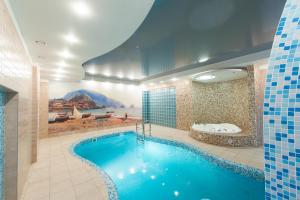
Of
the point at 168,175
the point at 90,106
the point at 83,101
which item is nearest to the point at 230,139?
the point at 168,175

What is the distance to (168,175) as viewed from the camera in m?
3.19

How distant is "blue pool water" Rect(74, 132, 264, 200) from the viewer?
8.27 feet

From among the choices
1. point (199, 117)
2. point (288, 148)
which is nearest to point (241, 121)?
point (199, 117)

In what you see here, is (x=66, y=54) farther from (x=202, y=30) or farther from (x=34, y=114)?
(x=202, y=30)

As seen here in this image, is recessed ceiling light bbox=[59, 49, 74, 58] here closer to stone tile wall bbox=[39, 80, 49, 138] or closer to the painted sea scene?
stone tile wall bbox=[39, 80, 49, 138]

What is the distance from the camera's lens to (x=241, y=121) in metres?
4.98

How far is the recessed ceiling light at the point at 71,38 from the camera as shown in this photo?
221cm

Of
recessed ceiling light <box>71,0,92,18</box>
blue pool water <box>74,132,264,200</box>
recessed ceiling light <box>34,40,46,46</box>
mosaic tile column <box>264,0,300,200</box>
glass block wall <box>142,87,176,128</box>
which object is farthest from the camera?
glass block wall <box>142,87,176,128</box>

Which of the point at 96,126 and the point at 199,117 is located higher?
the point at 199,117

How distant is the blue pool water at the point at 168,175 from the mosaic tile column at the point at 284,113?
219cm

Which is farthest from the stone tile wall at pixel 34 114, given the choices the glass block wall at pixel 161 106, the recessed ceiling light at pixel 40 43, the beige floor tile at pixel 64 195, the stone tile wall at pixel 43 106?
the glass block wall at pixel 161 106

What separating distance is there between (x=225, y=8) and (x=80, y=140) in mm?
5776

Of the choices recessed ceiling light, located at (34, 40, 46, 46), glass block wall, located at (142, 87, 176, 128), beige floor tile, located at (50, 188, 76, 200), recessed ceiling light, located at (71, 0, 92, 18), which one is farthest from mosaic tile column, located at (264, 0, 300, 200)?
glass block wall, located at (142, 87, 176, 128)

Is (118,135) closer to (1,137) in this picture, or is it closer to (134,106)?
(134,106)
